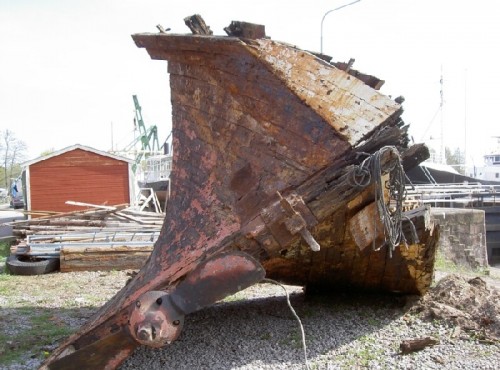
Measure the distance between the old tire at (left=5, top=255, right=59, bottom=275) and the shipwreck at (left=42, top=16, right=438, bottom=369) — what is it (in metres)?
6.17

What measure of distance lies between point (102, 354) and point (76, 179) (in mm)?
15413

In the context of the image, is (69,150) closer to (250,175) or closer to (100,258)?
(100,258)

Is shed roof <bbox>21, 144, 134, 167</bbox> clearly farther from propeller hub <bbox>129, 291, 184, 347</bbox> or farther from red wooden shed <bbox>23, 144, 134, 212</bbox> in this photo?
propeller hub <bbox>129, 291, 184, 347</bbox>

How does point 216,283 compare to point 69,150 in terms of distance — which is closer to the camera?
point 216,283

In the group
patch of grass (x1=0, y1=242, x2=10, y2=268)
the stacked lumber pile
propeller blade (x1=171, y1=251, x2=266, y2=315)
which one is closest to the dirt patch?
propeller blade (x1=171, y1=251, x2=266, y2=315)

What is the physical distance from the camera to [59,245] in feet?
36.1

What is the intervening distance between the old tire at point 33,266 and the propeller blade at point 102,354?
6.52m

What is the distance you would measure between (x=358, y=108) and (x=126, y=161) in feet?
51.9

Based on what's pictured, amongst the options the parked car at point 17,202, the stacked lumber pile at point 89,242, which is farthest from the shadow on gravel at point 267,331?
the parked car at point 17,202

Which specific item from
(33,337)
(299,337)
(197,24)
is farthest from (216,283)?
(33,337)

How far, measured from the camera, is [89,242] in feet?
36.8

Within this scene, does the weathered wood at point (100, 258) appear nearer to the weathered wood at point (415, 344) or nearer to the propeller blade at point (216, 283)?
the weathered wood at point (415, 344)

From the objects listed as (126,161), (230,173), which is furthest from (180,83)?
(126,161)

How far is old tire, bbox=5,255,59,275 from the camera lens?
1039 cm
